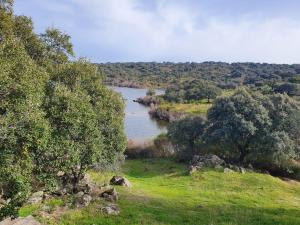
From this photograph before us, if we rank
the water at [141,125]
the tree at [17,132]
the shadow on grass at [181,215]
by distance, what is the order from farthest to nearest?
1. the water at [141,125]
2. the shadow on grass at [181,215]
3. the tree at [17,132]

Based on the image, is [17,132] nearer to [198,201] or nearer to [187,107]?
[198,201]

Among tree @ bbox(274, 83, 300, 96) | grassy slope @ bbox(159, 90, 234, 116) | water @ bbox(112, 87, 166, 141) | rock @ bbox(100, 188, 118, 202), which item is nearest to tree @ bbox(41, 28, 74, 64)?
rock @ bbox(100, 188, 118, 202)

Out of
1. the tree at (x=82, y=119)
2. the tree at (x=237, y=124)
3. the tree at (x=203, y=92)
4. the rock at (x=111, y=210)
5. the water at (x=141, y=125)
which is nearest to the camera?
the tree at (x=82, y=119)

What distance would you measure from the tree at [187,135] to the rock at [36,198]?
38.4m

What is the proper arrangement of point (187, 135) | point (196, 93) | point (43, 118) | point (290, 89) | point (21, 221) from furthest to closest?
point (196, 93)
point (290, 89)
point (187, 135)
point (21, 221)
point (43, 118)

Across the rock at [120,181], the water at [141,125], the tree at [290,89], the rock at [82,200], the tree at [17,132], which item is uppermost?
the tree at [17,132]

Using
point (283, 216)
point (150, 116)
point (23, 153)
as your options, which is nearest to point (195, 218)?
point (283, 216)

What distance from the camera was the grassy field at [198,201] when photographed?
105ft

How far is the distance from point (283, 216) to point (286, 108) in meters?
33.4

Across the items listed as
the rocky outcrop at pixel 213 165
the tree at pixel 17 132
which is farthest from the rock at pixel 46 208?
the rocky outcrop at pixel 213 165

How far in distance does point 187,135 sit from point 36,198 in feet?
133

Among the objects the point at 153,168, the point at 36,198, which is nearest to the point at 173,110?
the point at 153,168

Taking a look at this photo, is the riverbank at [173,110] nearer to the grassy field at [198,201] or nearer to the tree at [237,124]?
the tree at [237,124]

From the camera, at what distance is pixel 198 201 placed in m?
40.5
